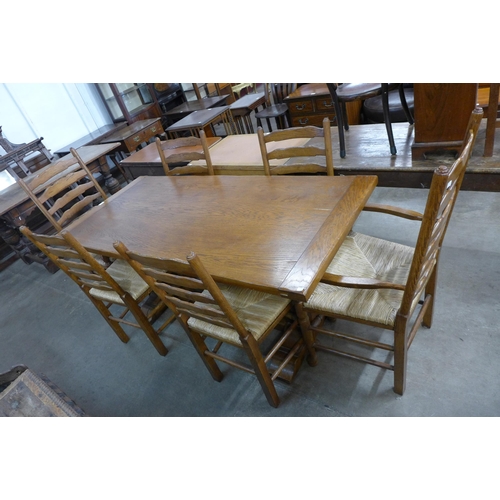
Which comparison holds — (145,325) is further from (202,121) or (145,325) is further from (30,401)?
(202,121)

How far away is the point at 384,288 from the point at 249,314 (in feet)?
1.85

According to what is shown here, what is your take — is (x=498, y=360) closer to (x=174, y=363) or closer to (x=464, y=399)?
(x=464, y=399)

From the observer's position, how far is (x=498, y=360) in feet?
4.87

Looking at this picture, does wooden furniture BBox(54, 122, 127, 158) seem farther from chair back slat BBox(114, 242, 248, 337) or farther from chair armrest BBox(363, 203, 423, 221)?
chair armrest BBox(363, 203, 423, 221)

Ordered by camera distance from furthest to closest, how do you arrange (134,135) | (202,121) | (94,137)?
(94,137) < (134,135) < (202,121)

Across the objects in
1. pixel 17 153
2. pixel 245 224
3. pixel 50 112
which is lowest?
pixel 245 224

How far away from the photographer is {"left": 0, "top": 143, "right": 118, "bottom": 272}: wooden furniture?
286cm

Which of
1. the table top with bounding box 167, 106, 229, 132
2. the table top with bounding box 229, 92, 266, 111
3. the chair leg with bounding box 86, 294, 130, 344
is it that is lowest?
the chair leg with bounding box 86, 294, 130, 344

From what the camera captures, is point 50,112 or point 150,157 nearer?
point 150,157

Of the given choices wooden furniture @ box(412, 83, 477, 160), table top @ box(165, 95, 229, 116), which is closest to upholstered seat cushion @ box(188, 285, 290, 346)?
wooden furniture @ box(412, 83, 477, 160)

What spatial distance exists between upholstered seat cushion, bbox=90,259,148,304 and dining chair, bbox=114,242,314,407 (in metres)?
0.46

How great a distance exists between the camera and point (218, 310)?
1.30 meters

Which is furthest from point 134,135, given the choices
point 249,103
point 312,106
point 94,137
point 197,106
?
point 312,106
